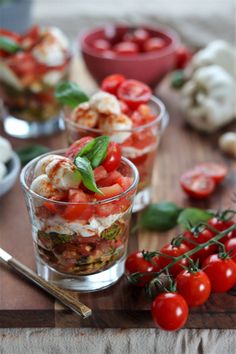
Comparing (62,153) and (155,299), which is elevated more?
(62,153)

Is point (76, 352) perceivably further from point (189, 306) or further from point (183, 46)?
point (183, 46)

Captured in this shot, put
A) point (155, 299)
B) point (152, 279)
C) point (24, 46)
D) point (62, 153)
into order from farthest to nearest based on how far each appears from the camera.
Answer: point (24, 46) → point (62, 153) → point (152, 279) → point (155, 299)

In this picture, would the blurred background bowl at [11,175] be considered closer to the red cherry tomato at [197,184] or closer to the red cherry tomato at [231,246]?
the red cherry tomato at [197,184]

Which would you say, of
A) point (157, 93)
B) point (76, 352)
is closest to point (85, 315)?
point (76, 352)

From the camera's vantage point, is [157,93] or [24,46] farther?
[157,93]

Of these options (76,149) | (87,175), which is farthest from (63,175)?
(76,149)

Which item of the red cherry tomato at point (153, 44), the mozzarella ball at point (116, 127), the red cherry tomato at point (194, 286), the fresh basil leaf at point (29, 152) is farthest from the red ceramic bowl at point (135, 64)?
the red cherry tomato at point (194, 286)

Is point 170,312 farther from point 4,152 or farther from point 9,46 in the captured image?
point 9,46
